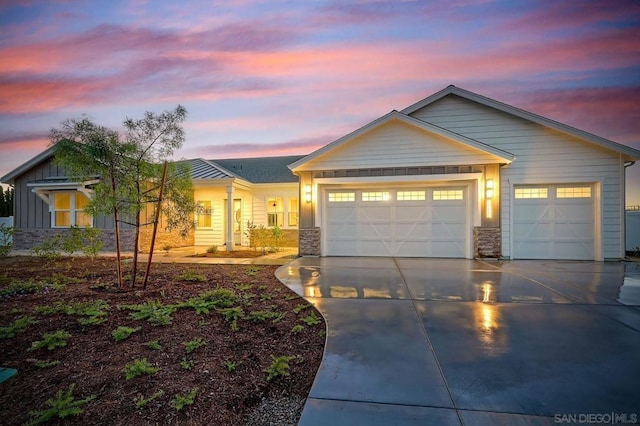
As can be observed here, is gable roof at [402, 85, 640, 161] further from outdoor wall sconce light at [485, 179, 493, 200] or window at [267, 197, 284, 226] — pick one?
window at [267, 197, 284, 226]

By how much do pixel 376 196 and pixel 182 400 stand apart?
8975mm

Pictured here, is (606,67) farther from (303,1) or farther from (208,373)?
(208,373)

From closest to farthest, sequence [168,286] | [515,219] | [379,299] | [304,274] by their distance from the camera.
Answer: [379,299] → [168,286] → [304,274] → [515,219]

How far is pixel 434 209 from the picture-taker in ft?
32.8

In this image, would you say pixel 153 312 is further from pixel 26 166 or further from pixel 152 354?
pixel 26 166

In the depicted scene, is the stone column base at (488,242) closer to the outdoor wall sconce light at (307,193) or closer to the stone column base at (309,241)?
the stone column base at (309,241)

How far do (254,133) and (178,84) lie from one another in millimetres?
6051

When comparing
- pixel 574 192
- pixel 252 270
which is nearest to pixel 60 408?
pixel 252 270

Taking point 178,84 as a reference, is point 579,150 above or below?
below

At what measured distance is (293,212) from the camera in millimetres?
14695

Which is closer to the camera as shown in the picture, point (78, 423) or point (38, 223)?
point (78, 423)

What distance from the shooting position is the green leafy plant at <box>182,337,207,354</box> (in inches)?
122

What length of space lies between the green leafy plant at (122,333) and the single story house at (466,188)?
726 centimetres

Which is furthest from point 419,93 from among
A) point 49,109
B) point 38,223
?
point 38,223
